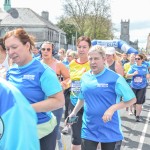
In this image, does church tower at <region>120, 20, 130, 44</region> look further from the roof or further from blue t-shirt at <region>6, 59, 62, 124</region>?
blue t-shirt at <region>6, 59, 62, 124</region>

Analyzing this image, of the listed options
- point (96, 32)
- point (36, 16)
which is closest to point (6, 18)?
point (36, 16)

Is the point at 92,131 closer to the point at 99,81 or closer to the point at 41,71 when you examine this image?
the point at 99,81

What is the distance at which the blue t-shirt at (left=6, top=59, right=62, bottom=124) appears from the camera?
311 cm

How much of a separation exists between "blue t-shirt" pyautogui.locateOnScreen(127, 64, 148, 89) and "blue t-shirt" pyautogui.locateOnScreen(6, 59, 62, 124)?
7211 millimetres

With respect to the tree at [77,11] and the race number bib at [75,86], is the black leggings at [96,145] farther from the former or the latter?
the tree at [77,11]

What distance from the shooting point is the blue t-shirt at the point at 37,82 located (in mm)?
3107

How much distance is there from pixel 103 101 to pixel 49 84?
1.02 metres

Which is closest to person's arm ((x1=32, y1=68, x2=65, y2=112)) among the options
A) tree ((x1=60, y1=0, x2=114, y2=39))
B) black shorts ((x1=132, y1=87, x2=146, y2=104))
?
black shorts ((x1=132, y1=87, x2=146, y2=104))

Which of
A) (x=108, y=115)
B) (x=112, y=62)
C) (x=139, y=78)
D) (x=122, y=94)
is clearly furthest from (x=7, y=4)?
(x=108, y=115)

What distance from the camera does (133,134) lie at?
8070 millimetres

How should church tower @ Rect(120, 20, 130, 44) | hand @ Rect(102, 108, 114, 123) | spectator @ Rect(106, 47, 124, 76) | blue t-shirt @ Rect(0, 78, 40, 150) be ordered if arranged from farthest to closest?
A: church tower @ Rect(120, 20, 130, 44), spectator @ Rect(106, 47, 124, 76), hand @ Rect(102, 108, 114, 123), blue t-shirt @ Rect(0, 78, 40, 150)

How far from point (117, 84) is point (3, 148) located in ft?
8.43

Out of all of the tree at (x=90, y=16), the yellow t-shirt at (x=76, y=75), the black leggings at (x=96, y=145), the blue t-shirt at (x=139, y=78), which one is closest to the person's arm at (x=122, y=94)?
the black leggings at (x=96, y=145)

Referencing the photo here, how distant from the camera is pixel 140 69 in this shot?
10.5 meters
